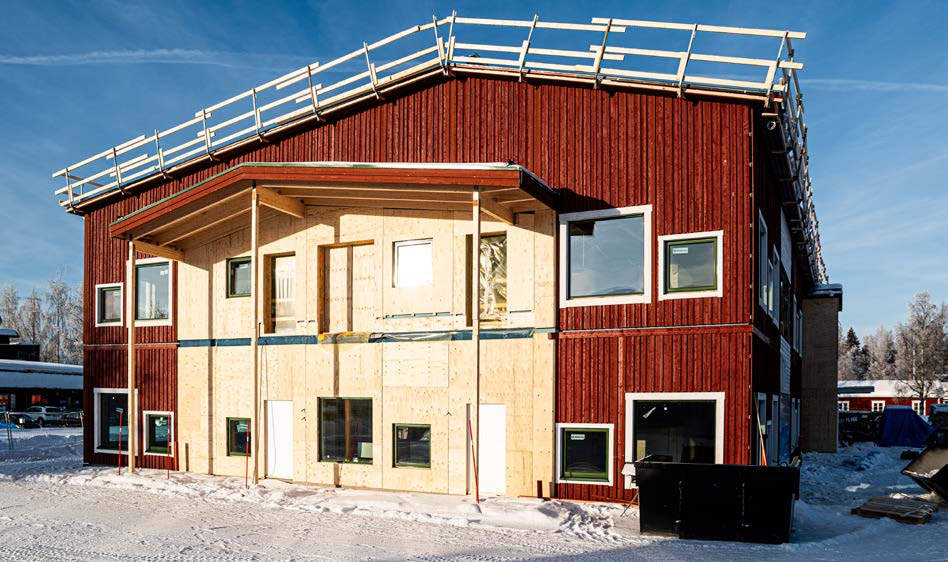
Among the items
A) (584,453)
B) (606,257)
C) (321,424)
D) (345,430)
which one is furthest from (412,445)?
(606,257)

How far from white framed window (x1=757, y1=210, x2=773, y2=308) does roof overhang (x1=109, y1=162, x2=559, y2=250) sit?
4.13 metres

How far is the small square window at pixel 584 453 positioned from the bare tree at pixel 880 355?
103 metres

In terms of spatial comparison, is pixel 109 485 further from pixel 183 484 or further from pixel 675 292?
pixel 675 292

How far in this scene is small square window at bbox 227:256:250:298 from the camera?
63.6 feet

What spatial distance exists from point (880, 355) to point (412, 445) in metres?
113

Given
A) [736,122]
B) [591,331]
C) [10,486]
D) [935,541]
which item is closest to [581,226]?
[591,331]

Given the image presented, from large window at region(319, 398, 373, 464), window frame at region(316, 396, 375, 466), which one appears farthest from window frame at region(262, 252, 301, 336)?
large window at region(319, 398, 373, 464)

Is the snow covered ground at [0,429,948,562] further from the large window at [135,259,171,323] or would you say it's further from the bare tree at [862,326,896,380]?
the bare tree at [862,326,896,380]

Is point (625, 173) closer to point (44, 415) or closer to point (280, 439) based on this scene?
point (280, 439)

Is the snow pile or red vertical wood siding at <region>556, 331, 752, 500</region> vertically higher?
red vertical wood siding at <region>556, 331, 752, 500</region>

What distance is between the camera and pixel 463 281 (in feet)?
54.6

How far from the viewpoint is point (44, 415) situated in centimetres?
4450

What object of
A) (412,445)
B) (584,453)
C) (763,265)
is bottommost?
(412,445)

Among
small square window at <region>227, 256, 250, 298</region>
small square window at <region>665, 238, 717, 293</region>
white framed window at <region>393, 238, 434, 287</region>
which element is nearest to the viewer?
small square window at <region>665, 238, 717, 293</region>
